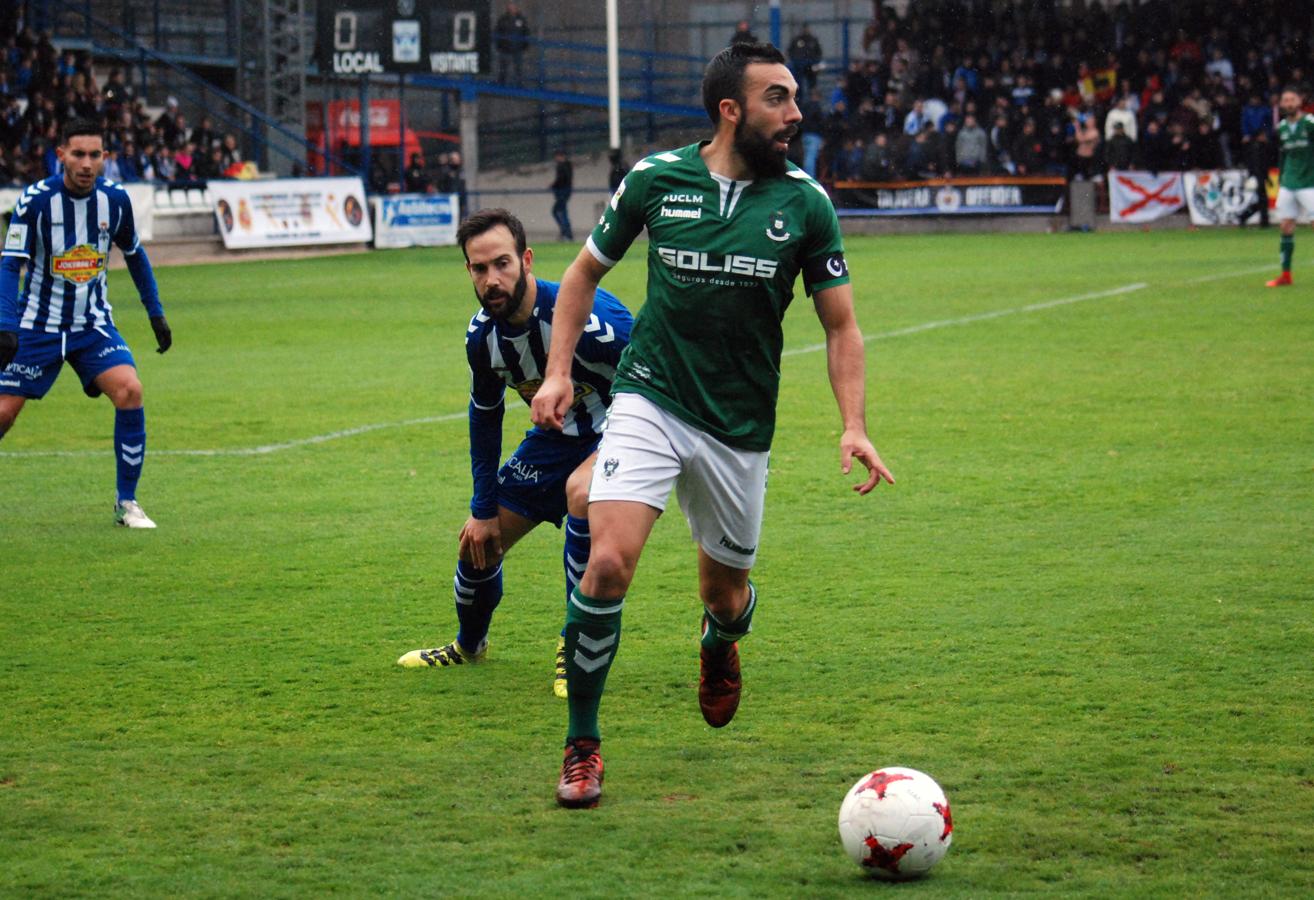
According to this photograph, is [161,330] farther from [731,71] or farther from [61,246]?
[731,71]

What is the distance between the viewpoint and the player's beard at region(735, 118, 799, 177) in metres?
4.64

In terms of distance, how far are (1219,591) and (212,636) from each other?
12.7ft

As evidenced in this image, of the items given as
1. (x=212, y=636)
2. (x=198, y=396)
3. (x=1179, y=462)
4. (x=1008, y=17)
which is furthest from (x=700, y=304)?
(x=1008, y=17)

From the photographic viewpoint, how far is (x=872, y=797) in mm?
4094

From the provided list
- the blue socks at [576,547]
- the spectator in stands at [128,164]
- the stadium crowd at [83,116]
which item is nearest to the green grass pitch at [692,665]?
the blue socks at [576,547]

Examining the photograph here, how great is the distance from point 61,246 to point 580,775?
529 cm

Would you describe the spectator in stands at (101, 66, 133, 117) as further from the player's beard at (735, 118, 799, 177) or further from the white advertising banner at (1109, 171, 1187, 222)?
the player's beard at (735, 118, 799, 177)

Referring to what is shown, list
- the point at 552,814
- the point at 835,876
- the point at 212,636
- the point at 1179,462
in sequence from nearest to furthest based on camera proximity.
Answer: the point at 835,876 → the point at 552,814 → the point at 212,636 → the point at 1179,462

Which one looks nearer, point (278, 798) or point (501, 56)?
point (278, 798)

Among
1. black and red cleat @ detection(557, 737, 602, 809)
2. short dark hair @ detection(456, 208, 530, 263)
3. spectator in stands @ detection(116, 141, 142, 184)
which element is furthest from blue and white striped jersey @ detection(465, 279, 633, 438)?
spectator in stands @ detection(116, 141, 142, 184)

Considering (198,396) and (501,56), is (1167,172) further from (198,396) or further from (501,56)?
(198,396)

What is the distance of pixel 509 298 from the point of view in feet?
17.6

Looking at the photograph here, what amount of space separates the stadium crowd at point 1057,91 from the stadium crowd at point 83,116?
40.7ft

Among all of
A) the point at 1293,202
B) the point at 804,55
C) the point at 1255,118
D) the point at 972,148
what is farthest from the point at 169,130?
the point at 1293,202
